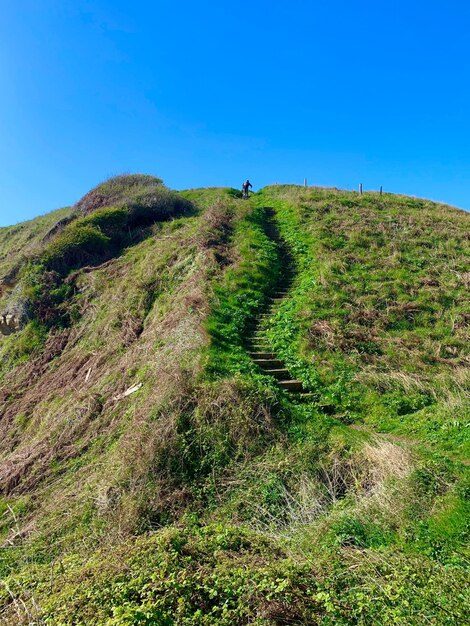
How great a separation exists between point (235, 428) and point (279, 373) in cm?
324

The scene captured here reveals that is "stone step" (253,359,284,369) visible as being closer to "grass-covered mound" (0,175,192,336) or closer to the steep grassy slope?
"grass-covered mound" (0,175,192,336)

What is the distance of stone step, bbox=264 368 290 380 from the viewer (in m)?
11.5

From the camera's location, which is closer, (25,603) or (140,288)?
(25,603)

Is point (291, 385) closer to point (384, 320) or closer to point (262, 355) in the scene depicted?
point (262, 355)

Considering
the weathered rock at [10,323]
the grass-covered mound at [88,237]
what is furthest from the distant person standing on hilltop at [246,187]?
the weathered rock at [10,323]

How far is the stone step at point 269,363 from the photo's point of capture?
1191 centimetres

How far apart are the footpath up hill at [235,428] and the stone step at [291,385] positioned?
85 mm

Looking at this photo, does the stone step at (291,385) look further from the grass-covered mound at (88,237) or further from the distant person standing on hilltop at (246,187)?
the distant person standing on hilltop at (246,187)

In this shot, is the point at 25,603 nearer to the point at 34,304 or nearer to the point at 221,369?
the point at 221,369

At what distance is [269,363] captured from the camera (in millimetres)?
12031

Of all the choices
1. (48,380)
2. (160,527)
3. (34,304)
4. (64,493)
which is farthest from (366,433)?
(34,304)

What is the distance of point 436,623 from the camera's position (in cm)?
384

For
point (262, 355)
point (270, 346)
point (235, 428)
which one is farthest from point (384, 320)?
point (235, 428)

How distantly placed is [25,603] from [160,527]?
8.26ft
